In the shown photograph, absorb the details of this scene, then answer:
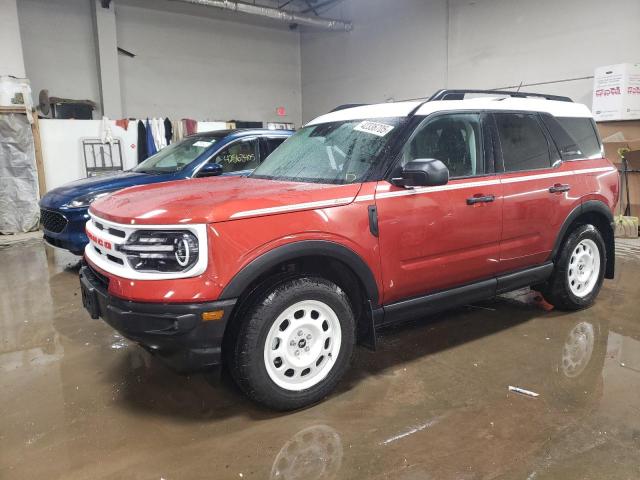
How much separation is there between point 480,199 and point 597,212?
1.51 m

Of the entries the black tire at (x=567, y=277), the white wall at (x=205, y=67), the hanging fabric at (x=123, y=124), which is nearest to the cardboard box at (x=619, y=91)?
the black tire at (x=567, y=277)

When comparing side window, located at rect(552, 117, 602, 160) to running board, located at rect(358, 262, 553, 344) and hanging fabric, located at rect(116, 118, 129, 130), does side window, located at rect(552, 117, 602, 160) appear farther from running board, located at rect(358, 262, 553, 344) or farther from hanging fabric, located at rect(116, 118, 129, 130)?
hanging fabric, located at rect(116, 118, 129, 130)

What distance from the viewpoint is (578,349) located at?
340cm

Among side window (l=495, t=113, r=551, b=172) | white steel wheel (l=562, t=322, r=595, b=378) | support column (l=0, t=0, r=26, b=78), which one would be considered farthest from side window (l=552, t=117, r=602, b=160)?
support column (l=0, t=0, r=26, b=78)

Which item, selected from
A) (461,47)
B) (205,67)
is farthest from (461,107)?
(205,67)

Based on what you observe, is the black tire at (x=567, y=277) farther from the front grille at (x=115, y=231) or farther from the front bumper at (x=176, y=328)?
the front grille at (x=115, y=231)

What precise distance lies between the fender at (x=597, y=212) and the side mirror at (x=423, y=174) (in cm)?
154

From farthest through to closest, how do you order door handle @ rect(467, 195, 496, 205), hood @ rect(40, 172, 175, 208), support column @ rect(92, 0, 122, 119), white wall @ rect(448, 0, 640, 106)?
support column @ rect(92, 0, 122, 119), white wall @ rect(448, 0, 640, 106), hood @ rect(40, 172, 175, 208), door handle @ rect(467, 195, 496, 205)

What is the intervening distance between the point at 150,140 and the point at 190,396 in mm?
8486

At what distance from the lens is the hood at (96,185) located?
17.2 feet

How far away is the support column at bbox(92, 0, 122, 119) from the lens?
11320mm

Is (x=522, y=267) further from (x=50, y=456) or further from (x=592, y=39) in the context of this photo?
(x=592, y=39)

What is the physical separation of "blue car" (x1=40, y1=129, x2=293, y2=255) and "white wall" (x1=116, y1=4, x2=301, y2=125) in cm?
710

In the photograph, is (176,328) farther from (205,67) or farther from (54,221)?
(205,67)
